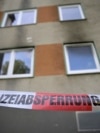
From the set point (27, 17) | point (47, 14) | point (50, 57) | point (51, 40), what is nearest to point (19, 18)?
point (27, 17)

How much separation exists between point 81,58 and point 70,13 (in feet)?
9.89

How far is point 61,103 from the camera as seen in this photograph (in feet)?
14.3

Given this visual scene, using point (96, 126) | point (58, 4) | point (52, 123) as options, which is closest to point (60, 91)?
point (52, 123)

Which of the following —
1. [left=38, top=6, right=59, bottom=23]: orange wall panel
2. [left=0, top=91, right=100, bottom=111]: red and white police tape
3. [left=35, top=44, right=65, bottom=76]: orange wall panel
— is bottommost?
[left=0, top=91, right=100, bottom=111]: red and white police tape

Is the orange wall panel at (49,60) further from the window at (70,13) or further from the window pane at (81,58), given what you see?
the window at (70,13)

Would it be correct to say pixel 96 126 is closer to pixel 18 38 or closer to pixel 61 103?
pixel 61 103

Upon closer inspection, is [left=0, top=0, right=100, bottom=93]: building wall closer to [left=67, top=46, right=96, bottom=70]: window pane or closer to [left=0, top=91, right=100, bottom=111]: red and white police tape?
[left=67, top=46, right=96, bottom=70]: window pane

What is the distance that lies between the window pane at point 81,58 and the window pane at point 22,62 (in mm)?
1498

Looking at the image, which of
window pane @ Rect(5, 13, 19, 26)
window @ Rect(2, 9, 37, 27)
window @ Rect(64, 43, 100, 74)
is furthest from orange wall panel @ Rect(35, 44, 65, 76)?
window pane @ Rect(5, 13, 19, 26)

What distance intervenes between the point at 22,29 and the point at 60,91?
3.58m

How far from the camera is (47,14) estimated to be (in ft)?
28.2

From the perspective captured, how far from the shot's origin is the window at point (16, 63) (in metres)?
6.36

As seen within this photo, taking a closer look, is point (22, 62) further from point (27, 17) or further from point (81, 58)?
point (27, 17)

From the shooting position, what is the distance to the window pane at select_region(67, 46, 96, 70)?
639cm
